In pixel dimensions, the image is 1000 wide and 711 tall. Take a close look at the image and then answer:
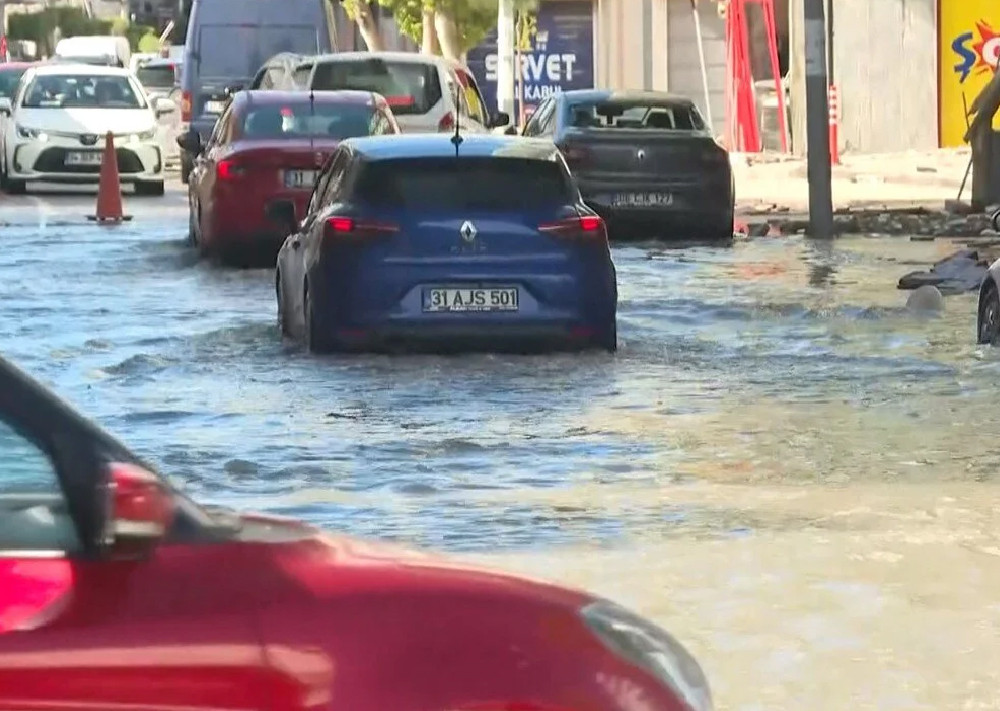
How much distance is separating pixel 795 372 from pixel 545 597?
9824 mm

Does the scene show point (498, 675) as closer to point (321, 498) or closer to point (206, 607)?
point (206, 607)

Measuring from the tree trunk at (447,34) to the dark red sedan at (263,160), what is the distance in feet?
102

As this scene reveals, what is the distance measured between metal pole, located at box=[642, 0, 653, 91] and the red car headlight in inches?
2013

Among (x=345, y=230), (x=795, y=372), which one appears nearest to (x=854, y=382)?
(x=795, y=372)

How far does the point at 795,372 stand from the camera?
13.9 meters

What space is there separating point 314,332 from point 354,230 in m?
0.60

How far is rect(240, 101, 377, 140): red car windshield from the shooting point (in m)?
22.0

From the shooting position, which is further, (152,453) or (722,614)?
(152,453)

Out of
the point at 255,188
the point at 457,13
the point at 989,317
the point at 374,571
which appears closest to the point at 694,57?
the point at 457,13

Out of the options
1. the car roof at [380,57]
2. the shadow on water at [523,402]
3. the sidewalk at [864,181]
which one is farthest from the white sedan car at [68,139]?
the shadow on water at [523,402]

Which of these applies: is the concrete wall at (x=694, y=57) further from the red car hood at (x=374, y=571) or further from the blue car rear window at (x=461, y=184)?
the red car hood at (x=374, y=571)

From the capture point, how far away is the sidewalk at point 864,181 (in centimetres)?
3055

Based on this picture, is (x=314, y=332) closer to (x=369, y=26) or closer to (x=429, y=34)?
(x=429, y=34)

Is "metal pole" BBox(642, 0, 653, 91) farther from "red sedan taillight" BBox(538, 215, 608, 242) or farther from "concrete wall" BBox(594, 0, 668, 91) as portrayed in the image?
"red sedan taillight" BBox(538, 215, 608, 242)
